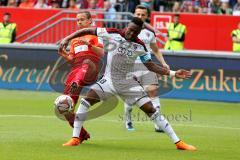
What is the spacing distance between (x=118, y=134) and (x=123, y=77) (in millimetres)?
2176

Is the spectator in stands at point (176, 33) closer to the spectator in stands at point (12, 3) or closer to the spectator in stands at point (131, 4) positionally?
the spectator in stands at point (131, 4)

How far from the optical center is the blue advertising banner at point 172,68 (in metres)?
22.7

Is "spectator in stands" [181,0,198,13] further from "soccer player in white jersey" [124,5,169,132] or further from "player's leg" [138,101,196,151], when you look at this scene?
"player's leg" [138,101,196,151]

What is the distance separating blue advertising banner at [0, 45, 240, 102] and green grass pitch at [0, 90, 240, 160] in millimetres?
768

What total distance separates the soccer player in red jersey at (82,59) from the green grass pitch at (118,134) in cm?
82

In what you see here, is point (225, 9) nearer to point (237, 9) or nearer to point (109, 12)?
point (237, 9)

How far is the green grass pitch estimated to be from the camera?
12.4 m

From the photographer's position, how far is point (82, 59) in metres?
15.2

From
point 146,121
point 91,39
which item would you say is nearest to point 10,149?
point 91,39

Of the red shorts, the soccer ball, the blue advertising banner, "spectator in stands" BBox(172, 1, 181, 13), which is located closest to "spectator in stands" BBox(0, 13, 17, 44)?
the blue advertising banner

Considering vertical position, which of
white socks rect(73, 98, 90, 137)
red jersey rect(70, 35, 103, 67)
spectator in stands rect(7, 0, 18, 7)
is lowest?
spectator in stands rect(7, 0, 18, 7)

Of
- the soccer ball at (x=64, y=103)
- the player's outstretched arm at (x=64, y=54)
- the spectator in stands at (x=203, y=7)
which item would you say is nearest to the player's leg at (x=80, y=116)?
the soccer ball at (x=64, y=103)

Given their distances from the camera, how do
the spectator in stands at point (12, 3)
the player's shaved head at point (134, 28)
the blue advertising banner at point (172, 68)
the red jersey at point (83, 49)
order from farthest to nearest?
the spectator in stands at point (12, 3)
the blue advertising banner at point (172, 68)
the red jersey at point (83, 49)
the player's shaved head at point (134, 28)

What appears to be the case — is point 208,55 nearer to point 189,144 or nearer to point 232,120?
point 232,120
